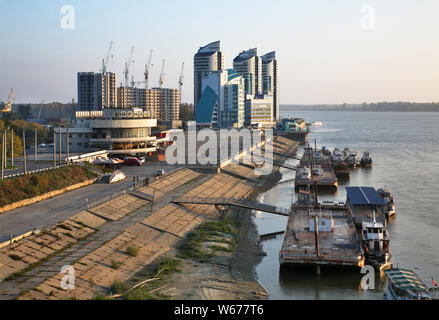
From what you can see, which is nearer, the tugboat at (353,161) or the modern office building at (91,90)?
the tugboat at (353,161)

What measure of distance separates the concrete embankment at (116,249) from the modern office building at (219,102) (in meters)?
113

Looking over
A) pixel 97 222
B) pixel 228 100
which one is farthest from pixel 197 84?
pixel 97 222

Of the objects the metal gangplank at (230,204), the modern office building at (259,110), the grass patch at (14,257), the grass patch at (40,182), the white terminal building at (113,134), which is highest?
the modern office building at (259,110)

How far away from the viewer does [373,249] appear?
1239 inches

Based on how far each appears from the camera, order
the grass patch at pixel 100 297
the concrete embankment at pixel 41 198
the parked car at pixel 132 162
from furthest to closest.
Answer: the parked car at pixel 132 162, the concrete embankment at pixel 41 198, the grass patch at pixel 100 297

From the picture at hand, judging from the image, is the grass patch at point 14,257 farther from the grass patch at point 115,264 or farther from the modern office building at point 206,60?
the modern office building at point 206,60

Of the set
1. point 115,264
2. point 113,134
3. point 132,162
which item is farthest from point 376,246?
point 113,134

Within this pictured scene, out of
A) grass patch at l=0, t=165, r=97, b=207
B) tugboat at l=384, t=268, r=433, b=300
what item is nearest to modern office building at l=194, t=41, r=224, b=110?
grass patch at l=0, t=165, r=97, b=207

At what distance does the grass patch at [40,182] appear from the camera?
3744 cm

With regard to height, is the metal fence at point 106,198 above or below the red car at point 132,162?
below

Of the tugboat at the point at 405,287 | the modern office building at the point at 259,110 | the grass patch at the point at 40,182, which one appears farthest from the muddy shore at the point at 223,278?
the modern office building at the point at 259,110

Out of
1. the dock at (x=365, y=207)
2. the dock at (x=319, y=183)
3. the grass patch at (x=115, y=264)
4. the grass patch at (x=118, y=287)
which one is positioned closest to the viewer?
the grass patch at (x=118, y=287)
